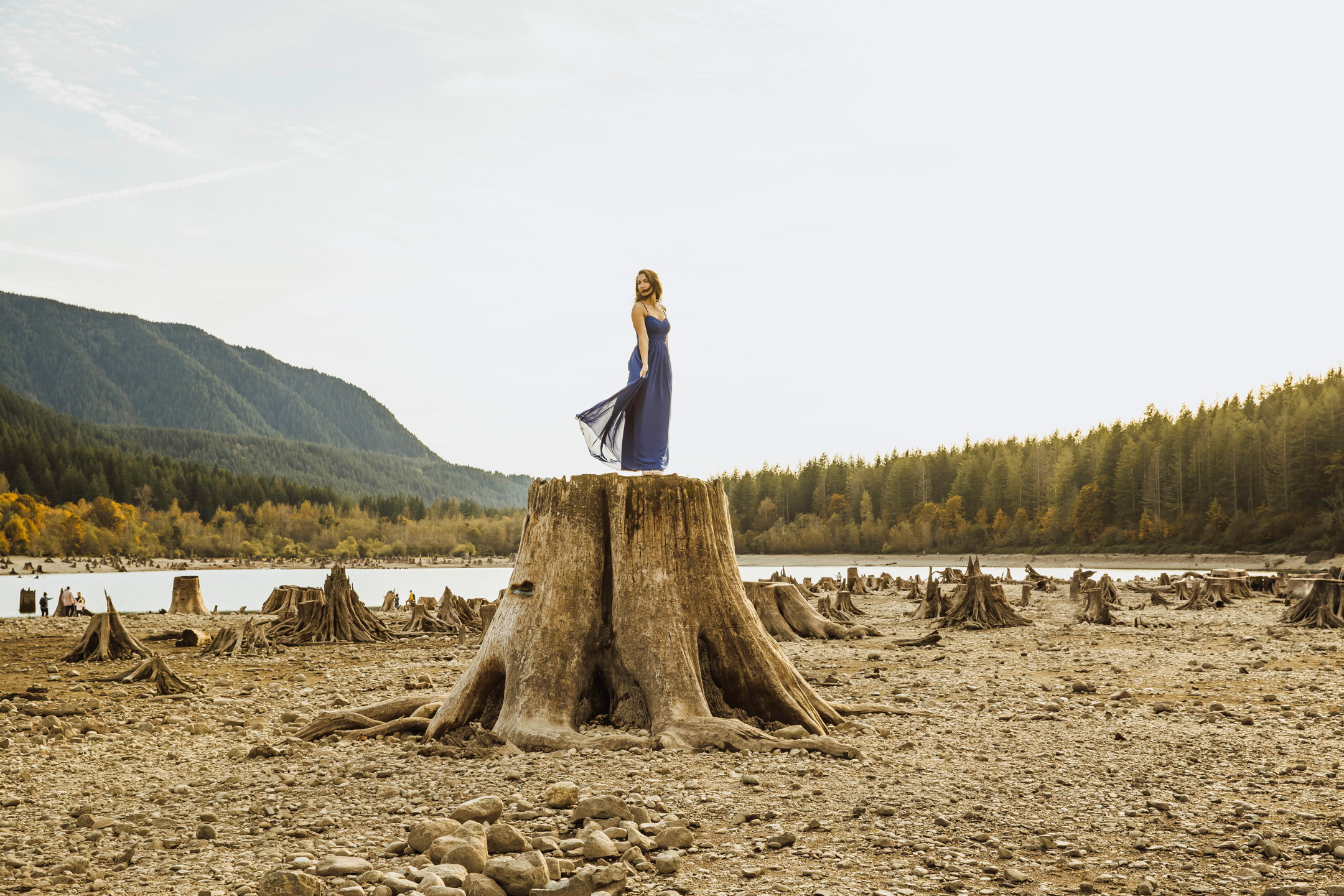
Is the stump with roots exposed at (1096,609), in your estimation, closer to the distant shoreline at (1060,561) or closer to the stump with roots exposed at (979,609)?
the stump with roots exposed at (979,609)

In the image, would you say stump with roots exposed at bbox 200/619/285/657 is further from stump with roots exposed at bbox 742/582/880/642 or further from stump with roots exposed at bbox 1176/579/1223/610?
stump with roots exposed at bbox 1176/579/1223/610

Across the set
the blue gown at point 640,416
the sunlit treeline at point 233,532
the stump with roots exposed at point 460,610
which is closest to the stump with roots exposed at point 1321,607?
the blue gown at point 640,416

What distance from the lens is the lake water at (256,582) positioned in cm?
5781

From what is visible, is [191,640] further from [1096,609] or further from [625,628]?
[1096,609]

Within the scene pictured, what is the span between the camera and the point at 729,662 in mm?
7977

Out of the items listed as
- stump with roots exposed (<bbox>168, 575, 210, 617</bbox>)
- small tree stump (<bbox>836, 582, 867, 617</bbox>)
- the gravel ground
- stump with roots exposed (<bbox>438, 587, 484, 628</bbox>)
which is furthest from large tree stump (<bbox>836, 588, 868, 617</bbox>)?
stump with roots exposed (<bbox>168, 575, 210, 617</bbox>)

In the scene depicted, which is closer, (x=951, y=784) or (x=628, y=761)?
(x=951, y=784)

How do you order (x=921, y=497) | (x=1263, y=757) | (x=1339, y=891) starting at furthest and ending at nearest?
(x=921, y=497) → (x=1263, y=757) → (x=1339, y=891)

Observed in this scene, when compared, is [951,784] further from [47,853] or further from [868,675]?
[868,675]

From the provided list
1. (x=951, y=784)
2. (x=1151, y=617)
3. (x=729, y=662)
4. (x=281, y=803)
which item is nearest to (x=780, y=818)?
(x=951, y=784)

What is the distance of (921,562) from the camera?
106 meters

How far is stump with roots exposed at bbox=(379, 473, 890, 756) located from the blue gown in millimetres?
794

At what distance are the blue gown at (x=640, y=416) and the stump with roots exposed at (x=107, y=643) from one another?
11043 mm

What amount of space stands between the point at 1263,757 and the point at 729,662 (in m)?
4.34
